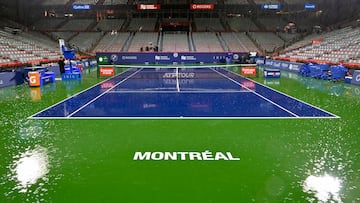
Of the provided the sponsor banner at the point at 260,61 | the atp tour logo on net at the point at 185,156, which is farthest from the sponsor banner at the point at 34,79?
the sponsor banner at the point at 260,61

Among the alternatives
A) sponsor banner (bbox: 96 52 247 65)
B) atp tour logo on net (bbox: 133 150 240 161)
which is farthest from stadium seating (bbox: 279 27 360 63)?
atp tour logo on net (bbox: 133 150 240 161)

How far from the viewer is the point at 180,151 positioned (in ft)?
24.2

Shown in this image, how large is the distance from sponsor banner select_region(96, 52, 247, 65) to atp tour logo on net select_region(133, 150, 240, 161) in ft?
127

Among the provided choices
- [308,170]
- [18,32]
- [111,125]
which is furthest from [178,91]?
[18,32]

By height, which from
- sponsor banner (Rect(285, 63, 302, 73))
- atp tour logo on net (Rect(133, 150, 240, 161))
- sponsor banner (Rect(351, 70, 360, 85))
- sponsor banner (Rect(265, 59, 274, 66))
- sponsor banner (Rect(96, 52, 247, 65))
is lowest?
atp tour logo on net (Rect(133, 150, 240, 161))

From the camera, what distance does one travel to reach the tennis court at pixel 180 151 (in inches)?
213

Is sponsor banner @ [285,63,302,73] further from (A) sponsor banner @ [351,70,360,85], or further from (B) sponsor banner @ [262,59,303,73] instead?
(A) sponsor banner @ [351,70,360,85]

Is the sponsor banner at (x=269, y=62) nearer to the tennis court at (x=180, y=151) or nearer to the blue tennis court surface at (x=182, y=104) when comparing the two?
the blue tennis court surface at (x=182, y=104)

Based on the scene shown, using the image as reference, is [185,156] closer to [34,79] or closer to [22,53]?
[34,79]

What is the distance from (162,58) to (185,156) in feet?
128

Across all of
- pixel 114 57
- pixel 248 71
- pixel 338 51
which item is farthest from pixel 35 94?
pixel 114 57

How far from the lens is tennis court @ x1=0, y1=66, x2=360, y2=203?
5.40 metres

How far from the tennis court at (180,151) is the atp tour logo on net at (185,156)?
23 millimetres

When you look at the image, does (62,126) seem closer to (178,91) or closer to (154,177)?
(154,177)
